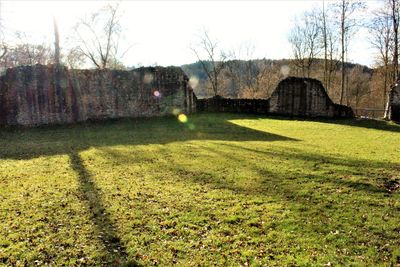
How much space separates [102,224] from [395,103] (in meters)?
25.1

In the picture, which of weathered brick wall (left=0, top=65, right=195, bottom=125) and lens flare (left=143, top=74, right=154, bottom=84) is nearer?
weathered brick wall (left=0, top=65, right=195, bottom=125)

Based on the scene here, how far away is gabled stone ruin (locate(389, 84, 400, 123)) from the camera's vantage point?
83.3 feet

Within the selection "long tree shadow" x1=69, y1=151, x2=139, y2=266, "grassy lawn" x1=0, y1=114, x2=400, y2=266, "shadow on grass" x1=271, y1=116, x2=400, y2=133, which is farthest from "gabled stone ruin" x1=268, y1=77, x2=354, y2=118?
"long tree shadow" x1=69, y1=151, x2=139, y2=266

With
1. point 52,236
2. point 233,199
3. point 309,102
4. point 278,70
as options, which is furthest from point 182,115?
point 278,70

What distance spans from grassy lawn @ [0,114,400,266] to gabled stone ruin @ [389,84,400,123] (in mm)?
12470

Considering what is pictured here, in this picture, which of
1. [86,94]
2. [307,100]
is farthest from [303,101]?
[86,94]

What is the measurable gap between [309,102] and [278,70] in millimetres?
33407

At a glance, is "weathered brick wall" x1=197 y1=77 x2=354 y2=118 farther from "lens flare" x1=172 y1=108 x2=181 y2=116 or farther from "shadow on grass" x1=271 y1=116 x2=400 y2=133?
"lens flare" x1=172 y1=108 x2=181 y2=116

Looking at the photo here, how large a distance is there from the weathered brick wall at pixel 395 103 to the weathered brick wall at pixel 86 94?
14.8 meters

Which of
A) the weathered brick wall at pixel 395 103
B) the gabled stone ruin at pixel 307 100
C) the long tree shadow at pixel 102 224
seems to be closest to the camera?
Result: the long tree shadow at pixel 102 224

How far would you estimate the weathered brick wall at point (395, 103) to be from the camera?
83.3 feet

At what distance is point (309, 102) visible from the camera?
2720 cm

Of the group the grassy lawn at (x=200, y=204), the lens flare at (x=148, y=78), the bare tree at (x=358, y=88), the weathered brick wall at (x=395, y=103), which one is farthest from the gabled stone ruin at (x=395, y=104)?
the bare tree at (x=358, y=88)

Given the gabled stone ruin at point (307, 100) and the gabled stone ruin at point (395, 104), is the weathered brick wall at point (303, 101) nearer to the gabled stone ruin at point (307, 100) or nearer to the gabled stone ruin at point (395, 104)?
the gabled stone ruin at point (307, 100)
